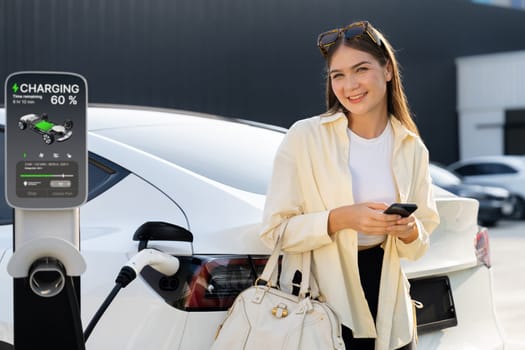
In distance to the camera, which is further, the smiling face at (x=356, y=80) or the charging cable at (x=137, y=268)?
the smiling face at (x=356, y=80)

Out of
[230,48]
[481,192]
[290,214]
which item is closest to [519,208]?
[481,192]

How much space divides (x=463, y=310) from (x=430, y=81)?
23623mm

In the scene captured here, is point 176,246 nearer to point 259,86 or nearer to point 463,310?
point 463,310

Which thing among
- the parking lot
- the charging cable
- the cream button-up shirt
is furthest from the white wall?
the charging cable

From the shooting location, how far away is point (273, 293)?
7.87 ft

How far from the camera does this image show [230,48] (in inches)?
824

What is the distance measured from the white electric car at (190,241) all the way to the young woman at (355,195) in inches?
6.8

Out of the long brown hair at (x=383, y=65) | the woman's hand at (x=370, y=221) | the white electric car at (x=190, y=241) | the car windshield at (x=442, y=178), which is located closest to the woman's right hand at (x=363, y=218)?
the woman's hand at (x=370, y=221)

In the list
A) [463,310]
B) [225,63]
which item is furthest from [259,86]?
[463,310]

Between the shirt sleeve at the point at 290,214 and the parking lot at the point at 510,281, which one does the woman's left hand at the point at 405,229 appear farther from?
the parking lot at the point at 510,281

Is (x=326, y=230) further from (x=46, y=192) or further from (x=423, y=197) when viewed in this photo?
(x=46, y=192)

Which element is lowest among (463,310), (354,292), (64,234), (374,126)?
(463,310)

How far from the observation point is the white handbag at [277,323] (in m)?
2.33

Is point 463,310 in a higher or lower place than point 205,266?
lower
